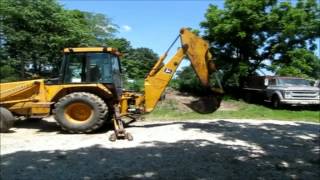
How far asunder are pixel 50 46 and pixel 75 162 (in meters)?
20.1

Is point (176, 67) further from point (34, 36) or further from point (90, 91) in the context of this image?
point (34, 36)

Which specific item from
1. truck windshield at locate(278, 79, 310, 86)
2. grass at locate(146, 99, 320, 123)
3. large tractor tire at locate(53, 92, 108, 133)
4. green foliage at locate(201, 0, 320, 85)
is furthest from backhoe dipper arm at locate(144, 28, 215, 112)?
green foliage at locate(201, 0, 320, 85)

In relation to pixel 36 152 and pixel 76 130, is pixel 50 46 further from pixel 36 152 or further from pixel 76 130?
pixel 36 152

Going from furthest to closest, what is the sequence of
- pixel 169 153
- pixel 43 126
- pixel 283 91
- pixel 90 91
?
1. pixel 283 91
2. pixel 43 126
3. pixel 90 91
4. pixel 169 153

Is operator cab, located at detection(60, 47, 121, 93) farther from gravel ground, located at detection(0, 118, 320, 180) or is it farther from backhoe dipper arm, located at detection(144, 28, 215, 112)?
gravel ground, located at detection(0, 118, 320, 180)

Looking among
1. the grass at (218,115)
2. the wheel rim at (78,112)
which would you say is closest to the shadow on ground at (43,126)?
the wheel rim at (78,112)

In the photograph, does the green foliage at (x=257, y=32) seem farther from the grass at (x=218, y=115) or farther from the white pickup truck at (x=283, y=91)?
the grass at (x=218, y=115)

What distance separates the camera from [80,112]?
1356cm

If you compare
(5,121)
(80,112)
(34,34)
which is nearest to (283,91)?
(80,112)

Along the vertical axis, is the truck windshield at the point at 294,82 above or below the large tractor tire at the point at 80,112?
above

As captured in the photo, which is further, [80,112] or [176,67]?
[176,67]

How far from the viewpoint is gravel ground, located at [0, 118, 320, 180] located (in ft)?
25.8

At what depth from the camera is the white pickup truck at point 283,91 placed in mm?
22328

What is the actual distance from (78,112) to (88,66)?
4.41ft
